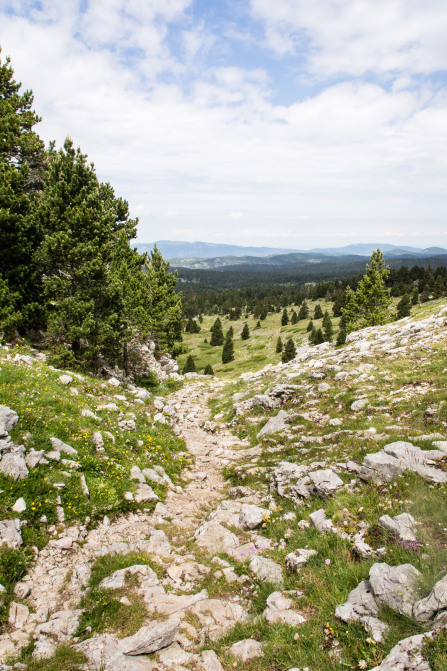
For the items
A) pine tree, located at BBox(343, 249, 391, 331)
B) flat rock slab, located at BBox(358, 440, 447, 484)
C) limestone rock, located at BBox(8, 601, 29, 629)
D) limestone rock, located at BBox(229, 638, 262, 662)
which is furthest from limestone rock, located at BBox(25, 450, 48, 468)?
pine tree, located at BBox(343, 249, 391, 331)

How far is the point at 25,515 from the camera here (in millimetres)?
7625

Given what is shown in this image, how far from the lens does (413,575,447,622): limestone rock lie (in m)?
4.57

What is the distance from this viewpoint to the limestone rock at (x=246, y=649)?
5.12 m

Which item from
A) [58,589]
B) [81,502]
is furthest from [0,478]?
[58,589]

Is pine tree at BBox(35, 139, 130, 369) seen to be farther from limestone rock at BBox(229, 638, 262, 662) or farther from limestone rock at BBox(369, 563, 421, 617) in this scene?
limestone rock at BBox(369, 563, 421, 617)

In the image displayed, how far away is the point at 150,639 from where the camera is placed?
545 cm

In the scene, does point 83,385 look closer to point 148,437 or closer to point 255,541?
point 148,437

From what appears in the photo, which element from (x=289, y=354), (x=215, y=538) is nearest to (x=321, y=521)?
(x=215, y=538)

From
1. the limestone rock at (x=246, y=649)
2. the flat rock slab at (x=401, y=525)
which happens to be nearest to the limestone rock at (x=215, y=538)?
the limestone rock at (x=246, y=649)

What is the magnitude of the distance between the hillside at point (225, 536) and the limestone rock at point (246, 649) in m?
0.02

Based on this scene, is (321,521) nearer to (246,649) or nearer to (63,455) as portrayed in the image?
(246,649)

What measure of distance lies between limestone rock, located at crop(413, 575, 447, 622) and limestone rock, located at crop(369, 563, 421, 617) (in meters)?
0.17

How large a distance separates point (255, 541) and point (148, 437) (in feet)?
23.0

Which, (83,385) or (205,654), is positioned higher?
(83,385)
